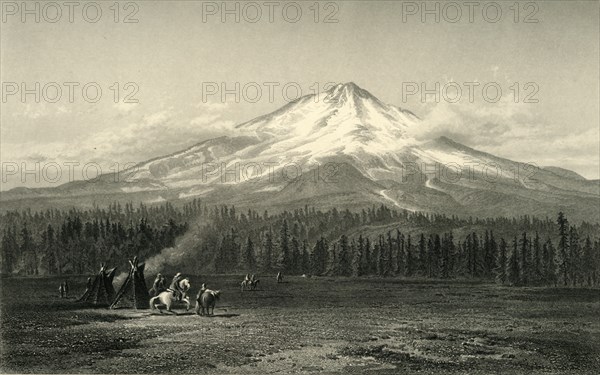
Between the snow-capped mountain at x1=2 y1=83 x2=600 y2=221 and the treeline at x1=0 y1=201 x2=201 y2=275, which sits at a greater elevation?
the snow-capped mountain at x1=2 y1=83 x2=600 y2=221

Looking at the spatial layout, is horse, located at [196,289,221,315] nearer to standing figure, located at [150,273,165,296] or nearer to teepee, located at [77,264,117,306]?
standing figure, located at [150,273,165,296]

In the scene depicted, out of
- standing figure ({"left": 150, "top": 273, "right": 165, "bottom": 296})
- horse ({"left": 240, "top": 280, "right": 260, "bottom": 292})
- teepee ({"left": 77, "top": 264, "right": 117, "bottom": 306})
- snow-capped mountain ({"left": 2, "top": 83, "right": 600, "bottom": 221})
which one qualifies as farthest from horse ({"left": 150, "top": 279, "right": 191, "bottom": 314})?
snow-capped mountain ({"left": 2, "top": 83, "right": 600, "bottom": 221})

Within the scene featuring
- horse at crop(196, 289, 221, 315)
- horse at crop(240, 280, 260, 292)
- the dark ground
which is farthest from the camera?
horse at crop(240, 280, 260, 292)

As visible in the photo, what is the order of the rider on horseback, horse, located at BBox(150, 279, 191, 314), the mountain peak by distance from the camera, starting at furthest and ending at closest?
the mountain peak
the rider on horseback
horse, located at BBox(150, 279, 191, 314)

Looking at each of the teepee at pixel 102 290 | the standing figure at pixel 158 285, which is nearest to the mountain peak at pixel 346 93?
the standing figure at pixel 158 285

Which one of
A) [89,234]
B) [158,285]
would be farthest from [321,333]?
[89,234]

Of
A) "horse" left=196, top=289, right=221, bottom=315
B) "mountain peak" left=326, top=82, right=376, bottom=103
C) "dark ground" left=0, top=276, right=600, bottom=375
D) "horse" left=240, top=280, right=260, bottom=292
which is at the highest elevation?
"mountain peak" left=326, top=82, right=376, bottom=103

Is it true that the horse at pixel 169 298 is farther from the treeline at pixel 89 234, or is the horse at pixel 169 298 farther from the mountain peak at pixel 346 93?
the mountain peak at pixel 346 93

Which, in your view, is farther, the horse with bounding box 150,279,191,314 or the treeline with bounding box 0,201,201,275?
the treeline with bounding box 0,201,201,275
